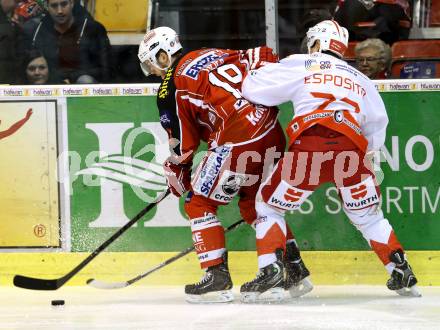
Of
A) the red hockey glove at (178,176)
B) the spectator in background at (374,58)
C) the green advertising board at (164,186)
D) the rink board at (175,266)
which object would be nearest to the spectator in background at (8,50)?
the green advertising board at (164,186)

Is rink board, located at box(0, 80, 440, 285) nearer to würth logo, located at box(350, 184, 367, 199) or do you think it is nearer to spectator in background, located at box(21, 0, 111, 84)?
spectator in background, located at box(21, 0, 111, 84)

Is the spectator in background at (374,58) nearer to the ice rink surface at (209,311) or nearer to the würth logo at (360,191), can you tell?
the würth logo at (360,191)

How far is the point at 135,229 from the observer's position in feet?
21.7

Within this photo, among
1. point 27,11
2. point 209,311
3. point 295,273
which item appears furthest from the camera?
point 27,11

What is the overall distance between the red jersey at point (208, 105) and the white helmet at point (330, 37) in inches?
16.2

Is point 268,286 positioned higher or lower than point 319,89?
lower

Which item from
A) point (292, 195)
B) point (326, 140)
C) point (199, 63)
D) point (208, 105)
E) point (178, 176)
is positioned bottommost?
point (292, 195)

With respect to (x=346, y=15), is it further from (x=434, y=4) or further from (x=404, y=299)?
(x=404, y=299)

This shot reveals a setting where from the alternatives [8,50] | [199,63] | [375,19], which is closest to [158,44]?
[199,63]

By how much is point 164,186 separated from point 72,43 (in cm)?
102

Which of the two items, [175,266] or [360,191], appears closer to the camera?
[360,191]

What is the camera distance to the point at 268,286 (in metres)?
5.73

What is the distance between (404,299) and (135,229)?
1.63m

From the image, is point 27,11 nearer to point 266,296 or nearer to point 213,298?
point 213,298
